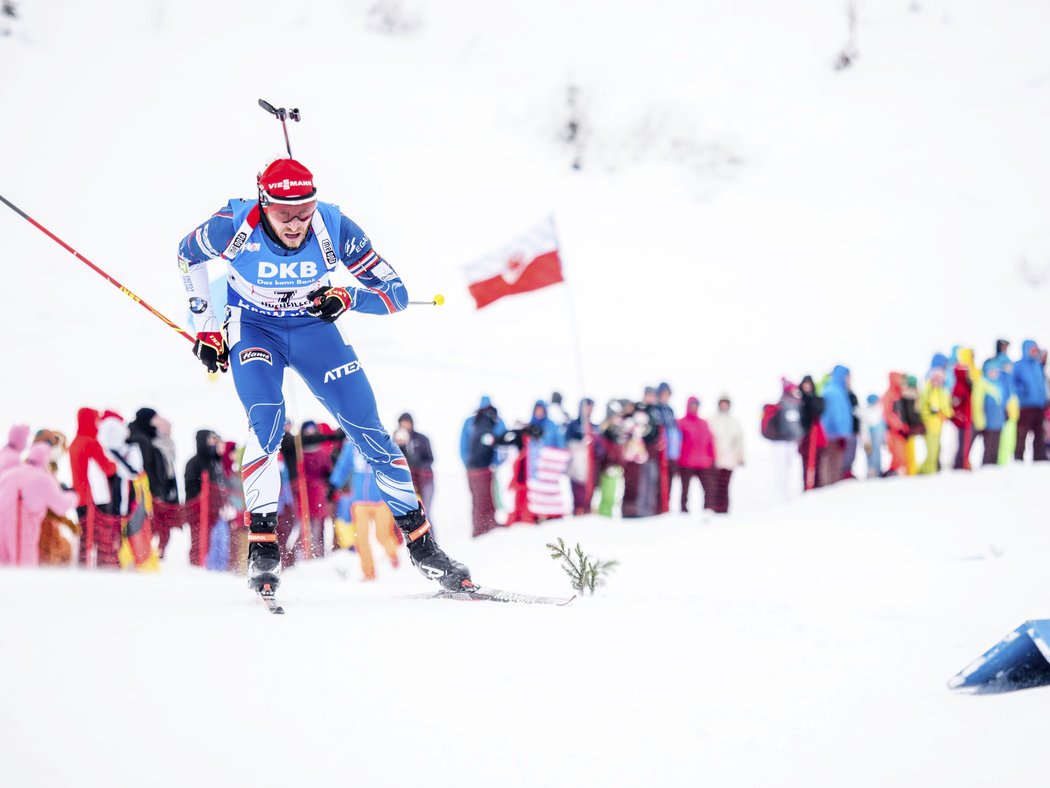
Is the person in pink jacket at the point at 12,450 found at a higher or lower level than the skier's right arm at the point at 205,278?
lower

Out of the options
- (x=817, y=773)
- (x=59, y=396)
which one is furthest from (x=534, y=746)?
(x=59, y=396)

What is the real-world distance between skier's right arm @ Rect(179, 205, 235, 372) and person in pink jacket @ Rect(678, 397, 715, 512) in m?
7.76

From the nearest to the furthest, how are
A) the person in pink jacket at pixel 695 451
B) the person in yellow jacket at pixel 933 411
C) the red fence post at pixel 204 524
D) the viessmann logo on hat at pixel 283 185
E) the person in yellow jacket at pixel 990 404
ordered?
1. the viessmann logo on hat at pixel 283 185
2. the red fence post at pixel 204 524
3. the person in pink jacket at pixel 695 451
4. the person in yellow jacket at pixel 933 411
5. the person in yellow jacket at pixel 990 404

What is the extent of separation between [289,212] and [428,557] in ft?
6.50

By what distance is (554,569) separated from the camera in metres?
9.16

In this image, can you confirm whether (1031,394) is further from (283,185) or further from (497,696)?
(497,696)

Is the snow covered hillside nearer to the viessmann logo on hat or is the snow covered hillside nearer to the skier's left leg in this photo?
the skier's left leg

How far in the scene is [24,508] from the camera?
29.1ft

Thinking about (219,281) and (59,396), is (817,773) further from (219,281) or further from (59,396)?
(59,396)

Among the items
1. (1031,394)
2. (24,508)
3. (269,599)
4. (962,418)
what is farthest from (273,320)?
(1031,394)

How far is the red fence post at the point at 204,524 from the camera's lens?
1030 centimetres

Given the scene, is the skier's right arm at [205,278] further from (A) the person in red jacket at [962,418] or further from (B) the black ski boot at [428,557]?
(A) the person in red jacket at [962,418]

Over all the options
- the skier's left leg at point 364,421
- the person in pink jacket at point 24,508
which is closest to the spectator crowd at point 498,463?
the person in pink jacket at point 24,508

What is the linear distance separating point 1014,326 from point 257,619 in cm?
2318
